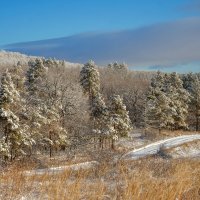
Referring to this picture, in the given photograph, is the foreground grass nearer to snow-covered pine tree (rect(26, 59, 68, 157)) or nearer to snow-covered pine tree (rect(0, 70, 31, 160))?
snow-covered pine tree (rect(0, 70, 31, 160))

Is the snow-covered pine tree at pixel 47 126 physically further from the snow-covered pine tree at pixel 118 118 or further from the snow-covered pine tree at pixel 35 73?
the snow-covered pine tree at pixel 35 73

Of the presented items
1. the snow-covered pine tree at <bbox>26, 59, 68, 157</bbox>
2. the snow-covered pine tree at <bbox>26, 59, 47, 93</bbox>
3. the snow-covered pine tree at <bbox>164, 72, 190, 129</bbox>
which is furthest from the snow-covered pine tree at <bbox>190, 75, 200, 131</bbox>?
the snow-covered pine tree at <bbox>26, 59, 68, 157</bbox>

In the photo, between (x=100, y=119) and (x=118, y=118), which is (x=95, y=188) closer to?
(x=118, y=118)

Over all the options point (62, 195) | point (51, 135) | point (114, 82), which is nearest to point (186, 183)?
point (62, 195)

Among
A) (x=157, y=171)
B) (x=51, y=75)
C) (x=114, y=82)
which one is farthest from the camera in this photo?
(x=114, y=82)

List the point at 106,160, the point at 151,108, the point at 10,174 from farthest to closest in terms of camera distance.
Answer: the point at 151,108 < the point at 106,160 < the point at 10,174

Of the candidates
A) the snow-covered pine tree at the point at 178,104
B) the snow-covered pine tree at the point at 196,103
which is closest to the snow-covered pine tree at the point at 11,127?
the snow-covered pine tree at the point at 178,104

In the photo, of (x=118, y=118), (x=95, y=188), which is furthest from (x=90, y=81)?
(x=95, y=188)

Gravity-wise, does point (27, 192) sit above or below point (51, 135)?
above

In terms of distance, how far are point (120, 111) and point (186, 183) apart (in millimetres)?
53431

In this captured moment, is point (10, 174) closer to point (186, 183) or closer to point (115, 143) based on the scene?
point (186, 183)

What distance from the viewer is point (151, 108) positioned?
70375 mm

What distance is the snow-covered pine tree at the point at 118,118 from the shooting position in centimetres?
5791

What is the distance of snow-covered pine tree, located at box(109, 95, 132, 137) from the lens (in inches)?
2280
